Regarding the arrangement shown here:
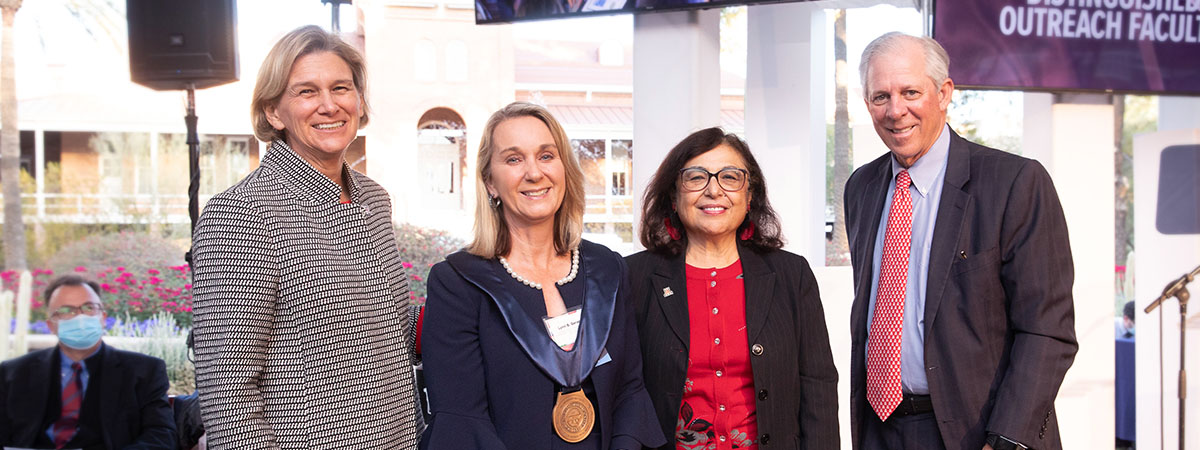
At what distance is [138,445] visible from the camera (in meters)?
4.32

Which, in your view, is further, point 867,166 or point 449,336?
point 867,166

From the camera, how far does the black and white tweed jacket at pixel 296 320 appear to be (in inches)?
71.1

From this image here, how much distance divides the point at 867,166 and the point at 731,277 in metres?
0.63

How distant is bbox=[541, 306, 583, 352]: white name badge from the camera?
2045mm

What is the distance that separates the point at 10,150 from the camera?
7.19 metres

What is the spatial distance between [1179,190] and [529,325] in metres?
4.34

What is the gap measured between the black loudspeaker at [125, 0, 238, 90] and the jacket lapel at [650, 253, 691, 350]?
344 centimetres

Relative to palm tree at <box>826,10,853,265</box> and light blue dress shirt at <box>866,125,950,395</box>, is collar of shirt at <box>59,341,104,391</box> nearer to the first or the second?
light blue dress shirt at <box>866,125,950,395</box>

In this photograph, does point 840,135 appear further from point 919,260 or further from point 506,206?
point 506,206

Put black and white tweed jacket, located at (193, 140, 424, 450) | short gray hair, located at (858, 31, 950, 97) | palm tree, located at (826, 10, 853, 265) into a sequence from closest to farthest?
black and white tweed jacket, located at (193, 140, 424, 450)
short gray hair, located at (858, 31, 950, 97)
palm tree, located at (826, 10, 853, 265)

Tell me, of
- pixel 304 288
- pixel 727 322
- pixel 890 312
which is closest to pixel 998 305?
pixel 890 312

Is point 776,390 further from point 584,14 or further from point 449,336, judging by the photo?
point 584,14

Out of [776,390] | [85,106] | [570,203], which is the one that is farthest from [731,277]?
[85,106]

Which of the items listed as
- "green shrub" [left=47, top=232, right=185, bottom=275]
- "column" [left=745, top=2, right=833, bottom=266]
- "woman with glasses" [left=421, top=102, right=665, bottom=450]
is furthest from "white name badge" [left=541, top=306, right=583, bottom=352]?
"green shrub" [left=47, top=232, right=185, bottom=275]
